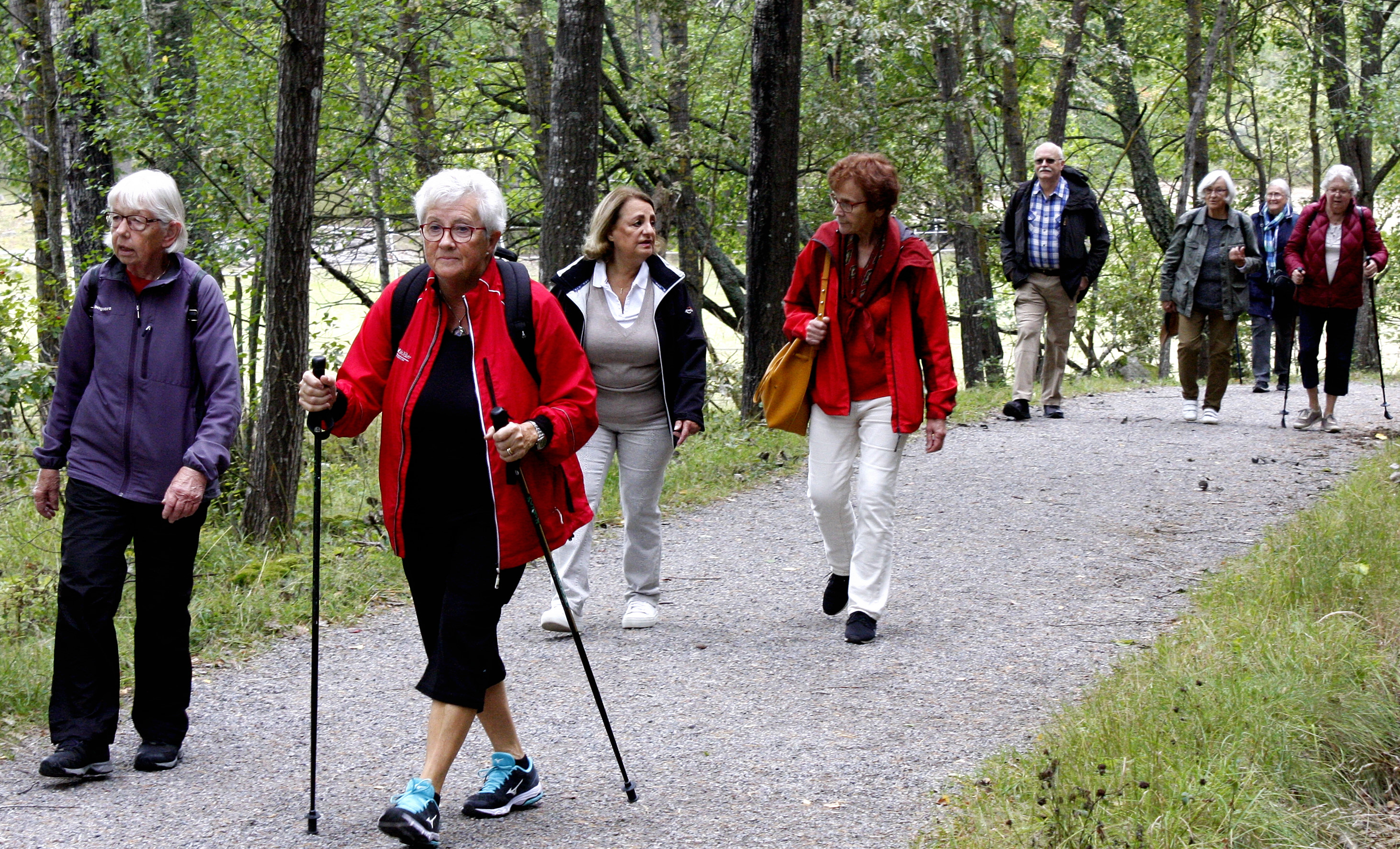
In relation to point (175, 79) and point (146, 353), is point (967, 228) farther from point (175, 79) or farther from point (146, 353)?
point (146, 353)

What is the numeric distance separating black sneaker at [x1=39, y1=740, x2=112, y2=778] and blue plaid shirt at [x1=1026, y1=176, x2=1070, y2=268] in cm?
960

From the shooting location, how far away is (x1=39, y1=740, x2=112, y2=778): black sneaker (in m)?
4.45

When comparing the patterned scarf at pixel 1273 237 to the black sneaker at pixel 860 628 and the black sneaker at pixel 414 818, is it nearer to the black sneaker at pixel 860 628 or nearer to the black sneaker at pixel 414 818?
the black sneaker at pixel 860 628

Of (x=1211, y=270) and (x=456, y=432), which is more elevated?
(x=1211, y=270)

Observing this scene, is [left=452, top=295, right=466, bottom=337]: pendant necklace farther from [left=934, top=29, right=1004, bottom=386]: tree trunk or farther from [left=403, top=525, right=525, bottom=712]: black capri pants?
[left=934, top=29, right=1004, bottom=386]: tree trunk

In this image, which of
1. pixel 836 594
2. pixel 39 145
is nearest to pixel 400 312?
pixel 836 594

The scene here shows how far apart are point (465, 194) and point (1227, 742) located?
288 cm

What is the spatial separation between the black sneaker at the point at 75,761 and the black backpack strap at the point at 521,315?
6.63ft

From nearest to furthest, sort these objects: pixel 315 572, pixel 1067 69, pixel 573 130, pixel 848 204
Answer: pixel 315 572, pixel 848 204, pixel 573 130, pixel 1067 69

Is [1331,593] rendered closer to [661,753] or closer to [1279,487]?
[661,753]

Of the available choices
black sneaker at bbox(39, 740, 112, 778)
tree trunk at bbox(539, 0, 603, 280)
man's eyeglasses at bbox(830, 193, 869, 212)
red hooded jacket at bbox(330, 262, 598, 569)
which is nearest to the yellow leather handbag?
man's eyeglasses at bbox(830, 193, 869, 212)

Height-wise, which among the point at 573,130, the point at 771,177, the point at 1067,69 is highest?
the point at 1067,69

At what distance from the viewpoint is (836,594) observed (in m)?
6.48

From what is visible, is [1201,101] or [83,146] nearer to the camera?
[83,146]
